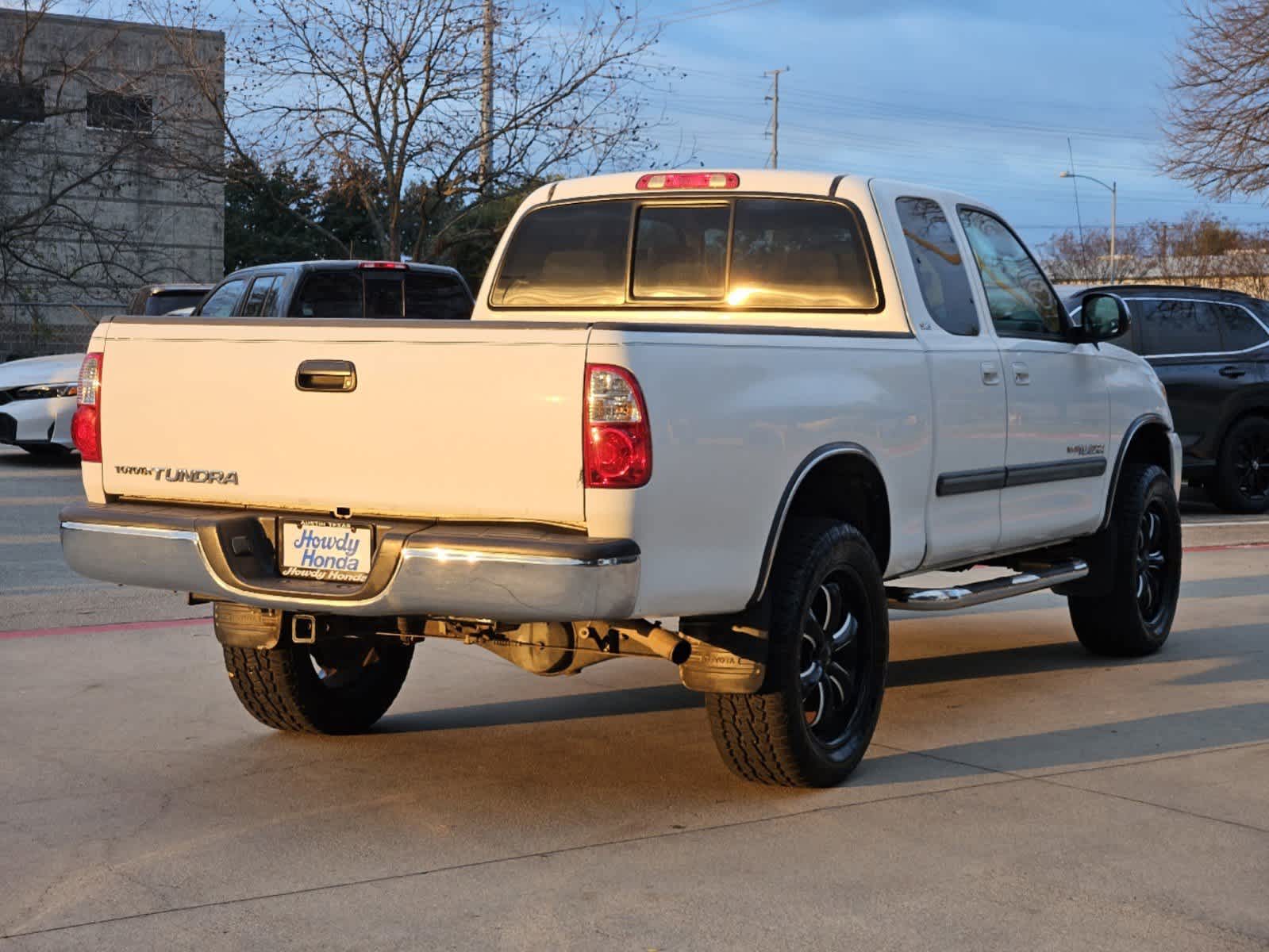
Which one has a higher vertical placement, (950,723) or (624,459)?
(624,459)

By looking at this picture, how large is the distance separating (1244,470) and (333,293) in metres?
8.28

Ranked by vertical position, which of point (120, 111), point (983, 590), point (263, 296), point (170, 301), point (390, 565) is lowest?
point (983, 590)

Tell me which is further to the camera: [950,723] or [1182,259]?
[1182,259]

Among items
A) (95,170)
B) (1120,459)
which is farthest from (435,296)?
(95,170)

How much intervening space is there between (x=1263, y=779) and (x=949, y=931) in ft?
6.93

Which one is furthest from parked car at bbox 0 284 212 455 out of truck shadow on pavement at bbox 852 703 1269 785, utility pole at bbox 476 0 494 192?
truck shadow on pavement at bbox 852 703 1269 785

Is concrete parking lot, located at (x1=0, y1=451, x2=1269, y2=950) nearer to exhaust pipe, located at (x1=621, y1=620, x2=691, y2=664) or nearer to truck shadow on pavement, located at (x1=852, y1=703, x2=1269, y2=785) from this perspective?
truck shadow on pavement, located at (x1=852, y1=703, x2=1269, y2=785)

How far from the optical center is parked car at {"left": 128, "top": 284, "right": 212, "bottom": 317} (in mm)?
18922

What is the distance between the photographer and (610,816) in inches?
214

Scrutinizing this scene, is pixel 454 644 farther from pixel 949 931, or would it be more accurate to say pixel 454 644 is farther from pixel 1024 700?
pixel 949 931

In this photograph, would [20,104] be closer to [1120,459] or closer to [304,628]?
[1120,459]

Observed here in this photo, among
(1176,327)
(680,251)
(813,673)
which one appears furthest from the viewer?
(1176,327)

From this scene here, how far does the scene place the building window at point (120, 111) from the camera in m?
28.3

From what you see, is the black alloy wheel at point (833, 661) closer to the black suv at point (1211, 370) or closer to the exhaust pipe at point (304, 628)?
the exhaust pipe at point (304, 628)
